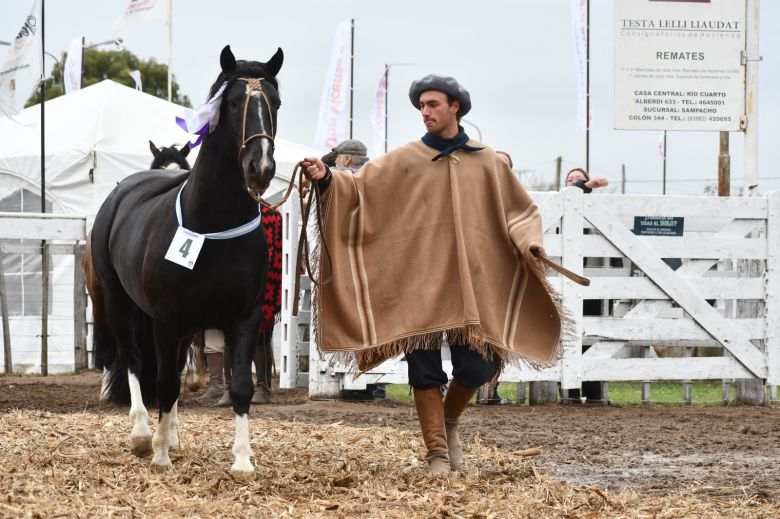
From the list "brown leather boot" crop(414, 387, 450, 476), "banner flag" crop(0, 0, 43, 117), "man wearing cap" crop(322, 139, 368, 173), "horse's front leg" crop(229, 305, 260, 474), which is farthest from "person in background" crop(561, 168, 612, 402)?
"banner flag" crop(0, 0, 43, 117)

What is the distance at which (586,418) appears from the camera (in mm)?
9359

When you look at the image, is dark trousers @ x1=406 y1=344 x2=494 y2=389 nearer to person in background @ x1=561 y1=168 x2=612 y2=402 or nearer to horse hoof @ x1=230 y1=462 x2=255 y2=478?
horse hoof @ x1=230 y1=462 x2=255 y2=478

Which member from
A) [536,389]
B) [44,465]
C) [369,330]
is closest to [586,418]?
[536,389]

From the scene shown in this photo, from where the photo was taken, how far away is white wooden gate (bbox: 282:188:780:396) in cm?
1032

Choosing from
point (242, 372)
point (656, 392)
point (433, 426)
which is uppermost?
point (242, 372)

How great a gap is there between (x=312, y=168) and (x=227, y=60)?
69 cm

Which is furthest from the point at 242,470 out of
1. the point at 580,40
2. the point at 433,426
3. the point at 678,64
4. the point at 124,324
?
the point at 580,40

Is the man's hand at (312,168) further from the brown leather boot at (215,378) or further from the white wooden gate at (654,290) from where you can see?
the brown leather boot at (215,378)

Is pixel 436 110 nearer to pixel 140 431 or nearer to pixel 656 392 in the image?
pixel 140 431

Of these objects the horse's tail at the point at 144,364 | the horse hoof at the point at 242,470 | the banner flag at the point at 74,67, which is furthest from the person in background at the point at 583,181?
the banner flag at the point at 74,67

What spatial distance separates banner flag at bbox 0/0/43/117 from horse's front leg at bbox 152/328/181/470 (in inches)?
376

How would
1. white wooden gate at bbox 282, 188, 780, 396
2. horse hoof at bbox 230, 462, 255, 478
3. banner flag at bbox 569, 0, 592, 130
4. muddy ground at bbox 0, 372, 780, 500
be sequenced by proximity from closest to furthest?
horse hoof at bbox 230, 462, 255, 478 → muddy ground at bbox 0, 372, 780, 500 → white wooden gate at bbox 282, 188, 780, 396 → banner flag at bbox 569, 0, 592, 130

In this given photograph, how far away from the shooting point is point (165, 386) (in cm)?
638

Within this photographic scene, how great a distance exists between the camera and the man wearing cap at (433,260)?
234 inches
